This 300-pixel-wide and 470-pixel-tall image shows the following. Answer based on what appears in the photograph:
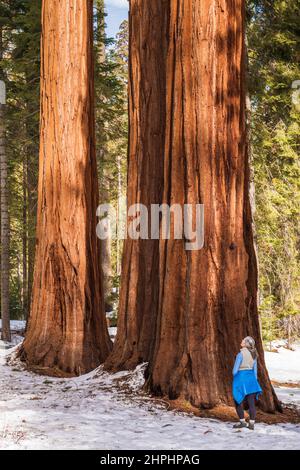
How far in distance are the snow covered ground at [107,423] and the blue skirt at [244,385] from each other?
357 millimetres

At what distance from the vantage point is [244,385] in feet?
Result: 22.3

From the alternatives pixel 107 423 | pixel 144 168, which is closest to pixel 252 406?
pixel 107 423

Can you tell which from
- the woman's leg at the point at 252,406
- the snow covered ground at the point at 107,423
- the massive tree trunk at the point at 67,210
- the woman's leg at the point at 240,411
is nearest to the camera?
the snow covered ground at the point at 107,423

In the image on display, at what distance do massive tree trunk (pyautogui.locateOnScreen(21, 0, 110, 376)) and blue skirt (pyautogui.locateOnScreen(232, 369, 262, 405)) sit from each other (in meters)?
4.33

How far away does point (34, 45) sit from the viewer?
15391 mm

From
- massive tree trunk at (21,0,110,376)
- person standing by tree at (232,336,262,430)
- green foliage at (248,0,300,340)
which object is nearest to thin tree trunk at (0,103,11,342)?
massive tree trunk at (21,0,110,376)

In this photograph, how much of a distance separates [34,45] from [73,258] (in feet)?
23.1

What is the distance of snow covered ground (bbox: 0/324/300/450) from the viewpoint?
5.91 metres

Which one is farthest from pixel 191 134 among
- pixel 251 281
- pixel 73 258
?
pixel 73 258

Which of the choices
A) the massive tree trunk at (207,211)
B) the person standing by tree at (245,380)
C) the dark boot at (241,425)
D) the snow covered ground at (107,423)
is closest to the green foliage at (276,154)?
the massive tree trunk at (207,211)

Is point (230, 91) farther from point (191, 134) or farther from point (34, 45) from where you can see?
point (34, 45)

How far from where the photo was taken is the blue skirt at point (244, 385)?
6773 millimetres

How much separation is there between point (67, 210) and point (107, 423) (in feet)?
16.2

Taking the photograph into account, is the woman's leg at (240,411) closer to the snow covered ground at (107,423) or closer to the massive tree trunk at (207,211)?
the snow covered ground at (107,423)
